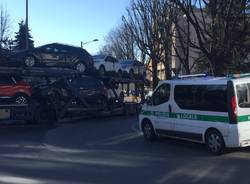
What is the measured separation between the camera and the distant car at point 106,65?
29.5 meters

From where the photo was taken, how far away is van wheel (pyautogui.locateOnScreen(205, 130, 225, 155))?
1327 centimetres

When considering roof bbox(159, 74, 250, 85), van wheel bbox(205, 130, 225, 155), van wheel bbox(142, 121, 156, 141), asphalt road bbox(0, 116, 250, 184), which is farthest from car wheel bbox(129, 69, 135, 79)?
van wheel bbox(205, 130, 225, 155)

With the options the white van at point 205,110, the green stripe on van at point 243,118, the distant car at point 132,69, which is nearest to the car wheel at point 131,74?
the distant car at point 132,69

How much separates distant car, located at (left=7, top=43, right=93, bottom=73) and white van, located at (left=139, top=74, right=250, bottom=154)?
31.5 ft

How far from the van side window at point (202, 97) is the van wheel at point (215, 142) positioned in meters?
0.59

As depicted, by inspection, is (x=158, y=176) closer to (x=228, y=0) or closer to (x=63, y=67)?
(x=228, y=0)

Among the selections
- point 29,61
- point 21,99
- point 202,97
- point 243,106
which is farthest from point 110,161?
point 29,61

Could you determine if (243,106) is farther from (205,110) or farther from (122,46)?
(122,46)

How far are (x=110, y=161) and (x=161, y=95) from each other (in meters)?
3.97

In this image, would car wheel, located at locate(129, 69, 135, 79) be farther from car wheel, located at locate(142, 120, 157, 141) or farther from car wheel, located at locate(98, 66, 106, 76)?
car wheel, located at locate(142, 120, 157, 141)

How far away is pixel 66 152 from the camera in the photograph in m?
14.1

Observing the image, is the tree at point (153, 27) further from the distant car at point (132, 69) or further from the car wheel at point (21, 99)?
the car wheel at point (21, 99)

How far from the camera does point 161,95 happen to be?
15.8 metres

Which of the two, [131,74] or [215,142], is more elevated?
[131,74]
